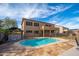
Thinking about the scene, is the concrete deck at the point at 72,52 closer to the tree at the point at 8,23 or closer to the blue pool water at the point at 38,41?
the blue pool water at the point at 38,41

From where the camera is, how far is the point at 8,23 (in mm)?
2990

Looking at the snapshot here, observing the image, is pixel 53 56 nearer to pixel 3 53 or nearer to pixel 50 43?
pixel 50 43

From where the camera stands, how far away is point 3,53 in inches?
117

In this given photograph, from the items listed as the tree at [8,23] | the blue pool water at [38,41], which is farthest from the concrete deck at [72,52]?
the tree at [8,23]

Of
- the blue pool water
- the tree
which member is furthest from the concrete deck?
the tree

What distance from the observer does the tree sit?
2.97 meters

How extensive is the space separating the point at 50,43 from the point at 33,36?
262 millimetres

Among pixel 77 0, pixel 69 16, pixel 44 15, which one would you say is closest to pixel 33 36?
pixel 44 15

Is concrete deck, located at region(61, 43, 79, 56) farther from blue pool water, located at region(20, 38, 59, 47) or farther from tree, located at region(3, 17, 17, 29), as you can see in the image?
tree, located at region(3, 17, 17, 29)

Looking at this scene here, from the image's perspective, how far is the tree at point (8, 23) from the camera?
2969 millimetres

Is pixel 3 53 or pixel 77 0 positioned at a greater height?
pixel 77 0

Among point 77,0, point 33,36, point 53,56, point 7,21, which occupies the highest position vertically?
point 77,0

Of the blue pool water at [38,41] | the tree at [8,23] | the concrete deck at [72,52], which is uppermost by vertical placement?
the tree at [8,23]

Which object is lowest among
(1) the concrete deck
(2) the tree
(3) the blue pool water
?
(1) the concrete deck
